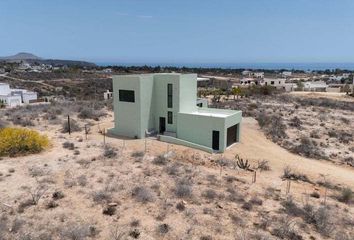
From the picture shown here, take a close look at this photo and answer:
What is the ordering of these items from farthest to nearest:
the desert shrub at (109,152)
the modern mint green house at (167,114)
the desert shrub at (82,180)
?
the modern mint green house at (167,114), the desert shrub at (109,152), the desert shrub at (82,180)

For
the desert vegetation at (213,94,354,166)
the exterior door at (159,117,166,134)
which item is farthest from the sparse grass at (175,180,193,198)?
the desert vegetation at (213,94,354,166)

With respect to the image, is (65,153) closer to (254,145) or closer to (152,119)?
(152,119)

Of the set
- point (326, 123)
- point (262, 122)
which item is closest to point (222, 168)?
point (262, 122)

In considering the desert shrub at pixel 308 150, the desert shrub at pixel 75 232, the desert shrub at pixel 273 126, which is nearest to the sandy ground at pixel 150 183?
the desert shrub at pixel 75 232

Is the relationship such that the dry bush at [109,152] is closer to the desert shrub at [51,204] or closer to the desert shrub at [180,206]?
the desert shrub at [51,204]

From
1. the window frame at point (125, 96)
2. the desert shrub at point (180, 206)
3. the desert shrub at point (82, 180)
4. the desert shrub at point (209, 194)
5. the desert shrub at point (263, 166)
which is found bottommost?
the desert shrub at point (263, 166)

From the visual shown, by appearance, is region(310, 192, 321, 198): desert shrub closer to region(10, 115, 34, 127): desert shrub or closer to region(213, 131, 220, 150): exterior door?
region(213, 131, 220, 150): exterior door

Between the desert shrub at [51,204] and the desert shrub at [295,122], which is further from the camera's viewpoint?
the desert shrub at [295,122]

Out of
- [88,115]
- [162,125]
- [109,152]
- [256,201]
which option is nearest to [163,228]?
[256,201]
